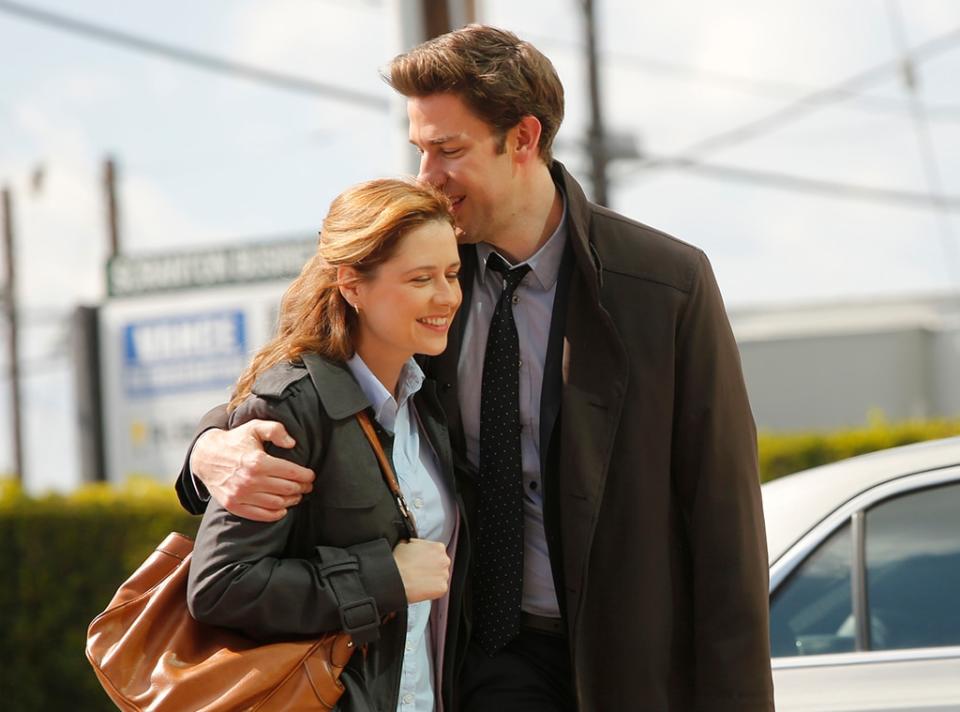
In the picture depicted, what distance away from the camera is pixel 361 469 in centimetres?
254

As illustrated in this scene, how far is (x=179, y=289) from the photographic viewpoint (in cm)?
1251

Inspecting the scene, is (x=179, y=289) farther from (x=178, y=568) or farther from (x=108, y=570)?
(x=178, y=568)

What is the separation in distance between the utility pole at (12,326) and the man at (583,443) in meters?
24.3

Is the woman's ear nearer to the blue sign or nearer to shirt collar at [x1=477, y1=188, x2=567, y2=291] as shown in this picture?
shirt collar at [x1=477, y1=188, x2=567, y2=291]

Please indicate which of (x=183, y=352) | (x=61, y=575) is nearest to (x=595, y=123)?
(x=183, y=352)

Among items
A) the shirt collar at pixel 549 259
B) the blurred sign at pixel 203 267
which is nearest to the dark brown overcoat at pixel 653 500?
the shirt collar at pixel 549 259

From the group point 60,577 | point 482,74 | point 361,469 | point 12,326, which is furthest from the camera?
point 12,326

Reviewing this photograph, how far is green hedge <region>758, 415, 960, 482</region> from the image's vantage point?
38.1 feet

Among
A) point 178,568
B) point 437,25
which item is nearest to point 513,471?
point 178,568

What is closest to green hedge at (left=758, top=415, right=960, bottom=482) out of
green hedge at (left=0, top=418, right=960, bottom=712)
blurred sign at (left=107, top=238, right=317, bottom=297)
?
blurred sign at (left=107, top=238, right=317, bottom=297)

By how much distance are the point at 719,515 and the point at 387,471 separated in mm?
708

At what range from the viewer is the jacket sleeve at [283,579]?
94.0 inches

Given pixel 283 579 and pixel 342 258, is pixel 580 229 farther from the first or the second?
pixel 283 579

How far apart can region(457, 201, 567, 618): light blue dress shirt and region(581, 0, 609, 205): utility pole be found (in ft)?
43.4
